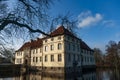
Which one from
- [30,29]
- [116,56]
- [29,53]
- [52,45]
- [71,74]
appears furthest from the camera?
[116,56]

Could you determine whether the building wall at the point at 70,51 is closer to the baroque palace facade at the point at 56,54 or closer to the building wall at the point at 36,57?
the baroque palace facade at the point at 56,54

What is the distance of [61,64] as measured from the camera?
3000 centimetres

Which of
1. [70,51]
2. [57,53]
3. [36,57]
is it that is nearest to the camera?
[57,53]

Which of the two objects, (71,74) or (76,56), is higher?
(76,56)

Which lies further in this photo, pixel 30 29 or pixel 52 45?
pixel 52 45

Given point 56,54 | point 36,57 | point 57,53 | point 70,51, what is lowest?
point 36,57

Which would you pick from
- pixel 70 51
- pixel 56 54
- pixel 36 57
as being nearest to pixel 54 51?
pixel 56 54

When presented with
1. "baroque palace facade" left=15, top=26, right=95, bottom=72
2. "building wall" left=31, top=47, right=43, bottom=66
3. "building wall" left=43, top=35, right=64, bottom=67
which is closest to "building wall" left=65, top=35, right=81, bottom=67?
"baroque palace facade" left=15, top=26, right=95, bottom=72

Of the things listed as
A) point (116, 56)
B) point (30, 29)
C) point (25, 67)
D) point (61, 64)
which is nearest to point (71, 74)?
point (61, 64)

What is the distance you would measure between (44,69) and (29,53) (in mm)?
9092

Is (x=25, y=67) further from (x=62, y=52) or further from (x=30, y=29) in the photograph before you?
(x=30, y=29)

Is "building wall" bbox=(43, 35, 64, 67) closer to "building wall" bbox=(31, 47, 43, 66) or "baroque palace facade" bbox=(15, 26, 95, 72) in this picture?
"baroque palace facade" bbox=(15, 26, 95, 72)

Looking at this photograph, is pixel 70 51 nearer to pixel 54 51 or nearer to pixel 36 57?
pixel 54 51

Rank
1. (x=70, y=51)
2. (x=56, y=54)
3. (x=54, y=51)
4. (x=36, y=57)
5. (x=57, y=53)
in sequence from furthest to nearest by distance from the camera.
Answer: (x=36, y=57)
(x=54, y=51)
(x=70, y=51)
(x=56, y=54)
(x=57, y=53)
